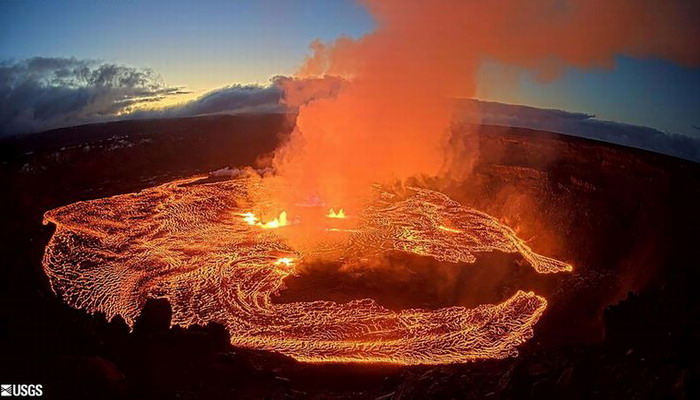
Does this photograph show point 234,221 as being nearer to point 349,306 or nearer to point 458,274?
point 349,306

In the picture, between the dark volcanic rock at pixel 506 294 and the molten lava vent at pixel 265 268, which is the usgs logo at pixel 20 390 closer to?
the dark volcanic rock at pixel 506 294

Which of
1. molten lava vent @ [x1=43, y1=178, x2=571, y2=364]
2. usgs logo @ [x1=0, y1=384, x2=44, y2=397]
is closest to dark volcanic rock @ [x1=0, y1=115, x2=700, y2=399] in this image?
usgs logo @ [x1=0, y1=384, x2=44, y2=397]

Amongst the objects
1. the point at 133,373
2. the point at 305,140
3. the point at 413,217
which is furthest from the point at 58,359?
the point at 305,140

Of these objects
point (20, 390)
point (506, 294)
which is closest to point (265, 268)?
point (506, 294)

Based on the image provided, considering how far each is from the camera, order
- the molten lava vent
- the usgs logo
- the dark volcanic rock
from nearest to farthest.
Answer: the usgs logo → the dark volcanic rock → the molten lava vent

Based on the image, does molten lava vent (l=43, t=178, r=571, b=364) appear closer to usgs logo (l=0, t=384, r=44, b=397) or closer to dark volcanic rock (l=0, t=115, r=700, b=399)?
dark volcanic rock (l=0, t=115, r=700, b=399)

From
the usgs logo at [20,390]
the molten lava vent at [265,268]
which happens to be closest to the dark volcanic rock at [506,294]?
the usgs logo at [20,390]

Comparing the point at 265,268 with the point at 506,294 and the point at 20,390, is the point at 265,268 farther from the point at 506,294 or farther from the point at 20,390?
the point at 20,390
